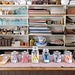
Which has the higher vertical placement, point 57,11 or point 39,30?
point 57,11

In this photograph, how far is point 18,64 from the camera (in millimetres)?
1922

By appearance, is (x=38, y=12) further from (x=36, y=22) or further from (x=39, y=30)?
(x=39, y=30)

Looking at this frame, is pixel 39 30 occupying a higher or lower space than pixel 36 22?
lower

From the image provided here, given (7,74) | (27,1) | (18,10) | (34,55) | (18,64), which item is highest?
(27,1)

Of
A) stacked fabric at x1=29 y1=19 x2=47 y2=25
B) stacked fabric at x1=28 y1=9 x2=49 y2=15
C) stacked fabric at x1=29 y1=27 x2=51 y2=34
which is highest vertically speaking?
stacked fabric at x1=28 y1=9 x2=49 y2=15

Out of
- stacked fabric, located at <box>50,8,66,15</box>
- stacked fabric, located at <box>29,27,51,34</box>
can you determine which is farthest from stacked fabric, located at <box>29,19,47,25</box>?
stacked fabric, located at <box>50,8,66,15</box>

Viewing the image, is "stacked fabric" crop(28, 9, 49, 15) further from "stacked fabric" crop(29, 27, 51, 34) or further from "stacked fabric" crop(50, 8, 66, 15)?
"stacked fabric" crop(29, 27, 51, 34)

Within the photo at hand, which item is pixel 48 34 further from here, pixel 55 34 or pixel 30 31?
pixel 30 31

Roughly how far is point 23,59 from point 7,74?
0.32 m

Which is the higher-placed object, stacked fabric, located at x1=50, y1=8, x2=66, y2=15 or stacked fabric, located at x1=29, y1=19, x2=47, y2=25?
stacked fabric, located at x1=50, y1=8, x2=66, y2=15

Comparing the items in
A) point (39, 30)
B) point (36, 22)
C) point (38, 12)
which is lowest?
point (39, 30)

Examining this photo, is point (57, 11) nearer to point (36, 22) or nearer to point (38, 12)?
point (38, 12)

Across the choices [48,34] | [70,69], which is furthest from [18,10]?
[70,69]

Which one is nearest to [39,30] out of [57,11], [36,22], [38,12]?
[36,22]
